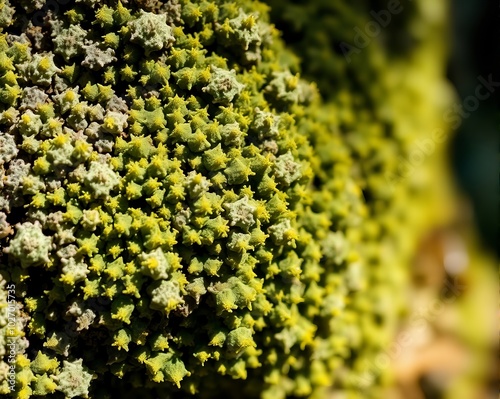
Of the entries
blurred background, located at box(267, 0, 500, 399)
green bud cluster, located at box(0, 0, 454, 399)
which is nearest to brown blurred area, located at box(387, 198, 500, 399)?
blurred background, located at box(267, 0, 500, 399)

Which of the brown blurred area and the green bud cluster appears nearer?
the green bud cluster

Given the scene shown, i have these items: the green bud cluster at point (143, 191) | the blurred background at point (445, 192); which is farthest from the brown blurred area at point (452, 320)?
the green bud cluster at point (143, 191)

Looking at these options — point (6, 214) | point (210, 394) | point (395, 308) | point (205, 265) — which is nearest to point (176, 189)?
point (205, 265)

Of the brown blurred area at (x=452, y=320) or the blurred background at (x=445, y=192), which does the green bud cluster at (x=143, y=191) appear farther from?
the brown blurred area at (x=452, y=320)

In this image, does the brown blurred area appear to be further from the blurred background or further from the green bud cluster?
the green bud cluster

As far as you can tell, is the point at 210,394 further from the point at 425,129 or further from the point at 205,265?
the point at 425,129

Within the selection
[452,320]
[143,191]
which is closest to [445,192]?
[452,320]

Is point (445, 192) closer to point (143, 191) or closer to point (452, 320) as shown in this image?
point (452, 320)

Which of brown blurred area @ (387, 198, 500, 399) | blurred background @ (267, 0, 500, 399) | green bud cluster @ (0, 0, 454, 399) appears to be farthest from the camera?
brown blurred area @ (387, 198, 500, 399)
